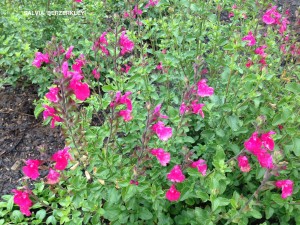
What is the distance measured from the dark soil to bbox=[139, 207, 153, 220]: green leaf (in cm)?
138

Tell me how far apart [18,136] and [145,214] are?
1.87 metres

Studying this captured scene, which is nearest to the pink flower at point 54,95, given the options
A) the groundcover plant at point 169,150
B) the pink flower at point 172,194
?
the groundcover plant at point 169,150

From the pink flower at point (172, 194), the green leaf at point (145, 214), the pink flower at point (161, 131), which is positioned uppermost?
the pink flower at point (161, 131)

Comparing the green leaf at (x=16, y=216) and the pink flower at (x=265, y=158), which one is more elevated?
the pink flower at (x=265, y=158)

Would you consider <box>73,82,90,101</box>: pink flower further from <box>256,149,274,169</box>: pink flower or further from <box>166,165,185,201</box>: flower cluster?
<box>256,149,274,169</box>: pink flower

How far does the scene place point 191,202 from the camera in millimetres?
2326

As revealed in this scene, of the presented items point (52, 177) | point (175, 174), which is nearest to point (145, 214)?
point (175, 174)

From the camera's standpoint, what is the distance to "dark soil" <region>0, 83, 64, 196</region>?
3248 mm

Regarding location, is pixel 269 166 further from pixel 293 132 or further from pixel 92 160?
pixel 92 160

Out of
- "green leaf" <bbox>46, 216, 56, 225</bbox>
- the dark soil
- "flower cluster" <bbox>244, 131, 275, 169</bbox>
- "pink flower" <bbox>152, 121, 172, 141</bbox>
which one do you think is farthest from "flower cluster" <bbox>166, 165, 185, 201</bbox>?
the dark soil

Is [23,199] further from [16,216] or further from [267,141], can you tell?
[267,141]

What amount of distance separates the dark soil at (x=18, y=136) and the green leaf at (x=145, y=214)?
4.51 ft

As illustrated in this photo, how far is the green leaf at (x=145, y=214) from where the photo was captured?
2262 millimetres

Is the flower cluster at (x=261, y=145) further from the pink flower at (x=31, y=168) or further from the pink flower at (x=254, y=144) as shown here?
the pink flower at (x=31, y=168)
